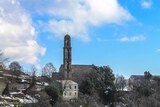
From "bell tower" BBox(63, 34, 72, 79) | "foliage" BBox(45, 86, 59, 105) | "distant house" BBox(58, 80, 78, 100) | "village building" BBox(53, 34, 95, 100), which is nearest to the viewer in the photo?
"foliage" BBox(45, 86, 59, 105)

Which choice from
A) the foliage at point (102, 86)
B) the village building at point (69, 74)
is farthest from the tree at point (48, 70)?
the foliage at point (102, 86)

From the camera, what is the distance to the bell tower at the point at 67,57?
131 metres

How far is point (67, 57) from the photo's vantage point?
437 feet

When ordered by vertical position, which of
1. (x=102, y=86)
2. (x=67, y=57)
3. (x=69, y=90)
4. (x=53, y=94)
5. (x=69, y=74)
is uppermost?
(x=67, y=57)

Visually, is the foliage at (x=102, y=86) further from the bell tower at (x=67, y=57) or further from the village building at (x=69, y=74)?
the bell tower at (x=67, y=57)

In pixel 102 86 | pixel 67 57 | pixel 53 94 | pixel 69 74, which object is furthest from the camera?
pixel 69 74

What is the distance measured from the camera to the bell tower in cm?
13112

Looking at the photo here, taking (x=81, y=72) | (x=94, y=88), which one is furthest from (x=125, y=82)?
(x=94, y=88)

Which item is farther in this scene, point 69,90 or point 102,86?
point 69,90

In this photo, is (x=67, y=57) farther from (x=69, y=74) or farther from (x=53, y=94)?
(x=53, y=94)

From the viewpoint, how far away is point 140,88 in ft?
339

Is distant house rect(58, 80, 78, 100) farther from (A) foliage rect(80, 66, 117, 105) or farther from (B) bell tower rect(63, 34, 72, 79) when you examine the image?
(B) bell tower rect(63, 34, 72, 79)

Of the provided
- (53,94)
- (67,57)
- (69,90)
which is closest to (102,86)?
(69,90)

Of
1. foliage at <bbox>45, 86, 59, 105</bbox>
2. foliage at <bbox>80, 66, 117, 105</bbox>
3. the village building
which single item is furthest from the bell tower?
foliage at <bbox>45, 86, 59, 105</bbox>
